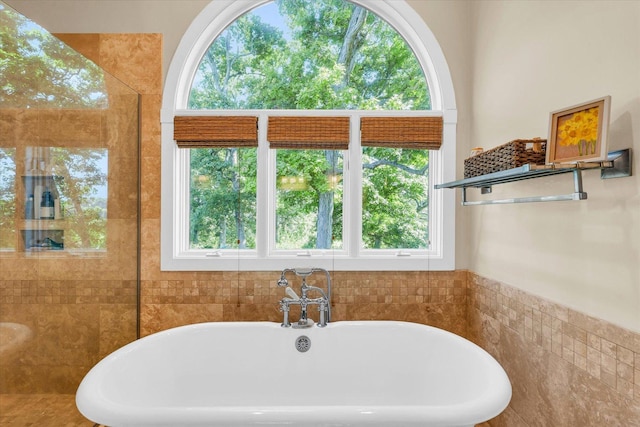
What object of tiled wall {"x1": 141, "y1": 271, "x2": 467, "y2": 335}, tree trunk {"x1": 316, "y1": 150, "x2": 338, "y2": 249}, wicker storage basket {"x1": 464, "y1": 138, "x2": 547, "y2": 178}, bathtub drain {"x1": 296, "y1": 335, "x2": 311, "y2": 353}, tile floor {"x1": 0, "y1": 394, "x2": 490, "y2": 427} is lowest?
tile floor {"x1": 0, "y1": 394, "x2": 490, "y2": 427}

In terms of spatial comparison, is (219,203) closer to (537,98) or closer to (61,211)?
(61,211)

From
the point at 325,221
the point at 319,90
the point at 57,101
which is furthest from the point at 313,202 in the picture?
the point at 57,101

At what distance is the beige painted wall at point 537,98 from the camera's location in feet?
3.99

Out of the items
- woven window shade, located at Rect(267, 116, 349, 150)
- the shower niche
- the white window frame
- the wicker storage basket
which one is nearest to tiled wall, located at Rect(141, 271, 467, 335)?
the white window frame

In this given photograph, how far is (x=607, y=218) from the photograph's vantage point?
1275 millimetres

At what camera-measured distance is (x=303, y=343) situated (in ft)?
6.81

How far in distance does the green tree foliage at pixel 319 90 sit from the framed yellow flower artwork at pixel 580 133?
1.15 meters

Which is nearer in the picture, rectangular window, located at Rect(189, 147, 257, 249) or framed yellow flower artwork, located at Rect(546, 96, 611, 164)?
framed yellow flower artwork, located at Rect(546, 96, 611, 164)

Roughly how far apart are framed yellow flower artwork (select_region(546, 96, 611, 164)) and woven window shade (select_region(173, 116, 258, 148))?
1.53m

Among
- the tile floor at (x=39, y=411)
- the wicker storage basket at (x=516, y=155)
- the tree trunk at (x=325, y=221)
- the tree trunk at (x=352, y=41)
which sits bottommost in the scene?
the tile floor at (x=39, y=411)

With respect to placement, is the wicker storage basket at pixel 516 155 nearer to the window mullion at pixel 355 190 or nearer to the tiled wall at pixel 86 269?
the window mullion at pixel 355 190

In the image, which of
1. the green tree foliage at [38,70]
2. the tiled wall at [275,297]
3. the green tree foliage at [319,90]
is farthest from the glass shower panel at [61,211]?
the green tree foliage at [319,90]

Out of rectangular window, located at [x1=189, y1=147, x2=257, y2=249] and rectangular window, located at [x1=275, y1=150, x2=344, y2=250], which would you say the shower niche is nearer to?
rectangular window, located at [x1=189, y1=147, x2=257, y2=249]

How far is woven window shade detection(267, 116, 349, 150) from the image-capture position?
2.30 m
